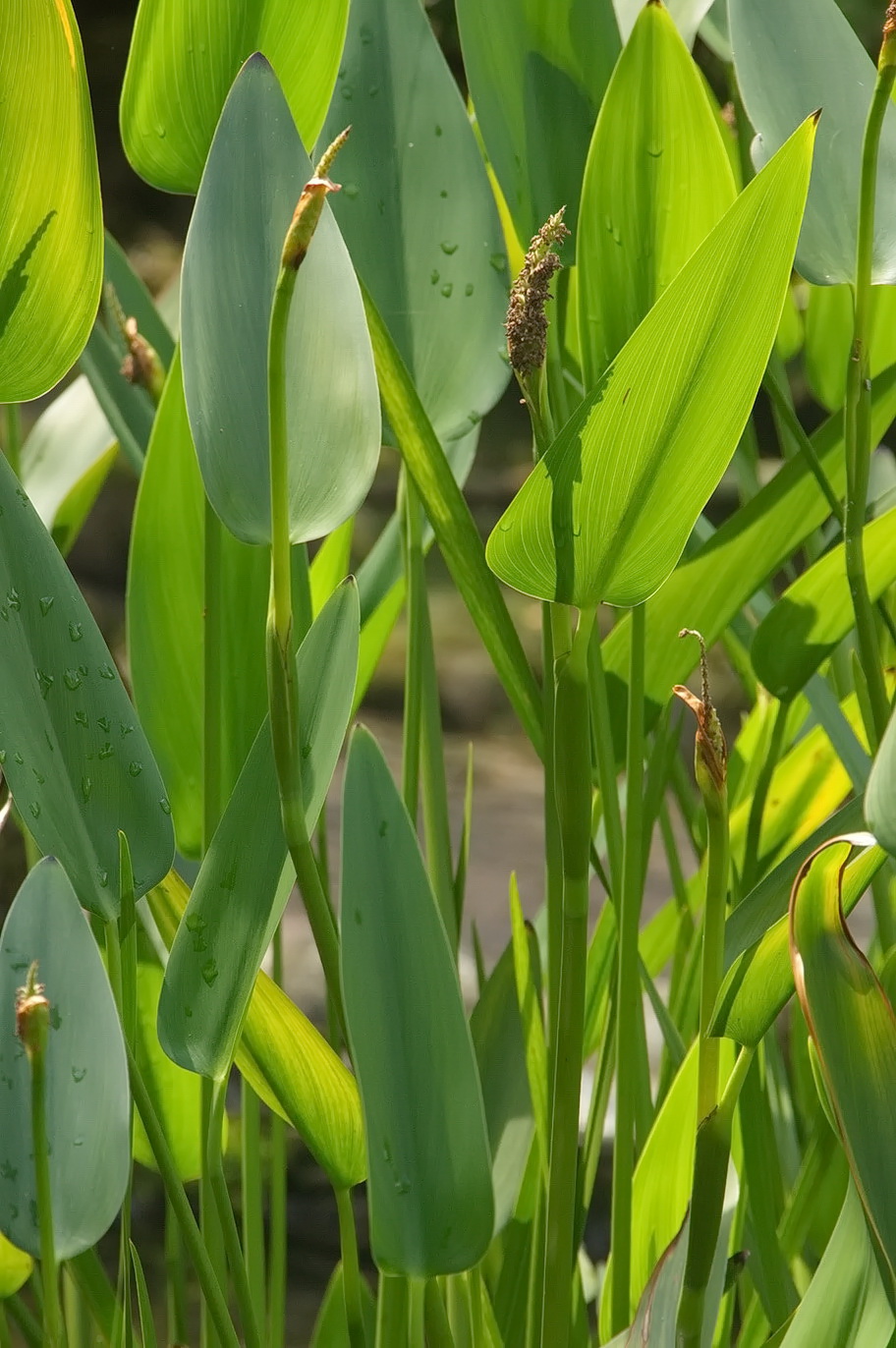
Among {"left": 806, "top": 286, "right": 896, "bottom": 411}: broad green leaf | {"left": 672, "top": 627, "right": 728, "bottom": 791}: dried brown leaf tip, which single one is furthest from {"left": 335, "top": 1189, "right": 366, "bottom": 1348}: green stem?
{"left": 806, "top": 286, "right": 896, "bottom": 411}: broad green leaf

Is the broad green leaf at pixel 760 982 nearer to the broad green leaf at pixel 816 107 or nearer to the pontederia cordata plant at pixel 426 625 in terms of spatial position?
the pontederia cordata plant at pixel 426 625

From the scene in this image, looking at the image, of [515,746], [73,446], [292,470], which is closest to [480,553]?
[292,470]

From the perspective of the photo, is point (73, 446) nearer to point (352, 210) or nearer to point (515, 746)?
point (352, 210)

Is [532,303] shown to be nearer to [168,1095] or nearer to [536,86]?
[536,86]

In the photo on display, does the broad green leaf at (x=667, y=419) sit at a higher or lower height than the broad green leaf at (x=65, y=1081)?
higher

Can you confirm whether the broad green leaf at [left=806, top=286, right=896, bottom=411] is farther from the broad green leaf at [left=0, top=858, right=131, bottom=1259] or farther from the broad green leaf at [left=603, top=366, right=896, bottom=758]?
the broad green leaf at [left=0, top=858, right=131, bottom=1259]

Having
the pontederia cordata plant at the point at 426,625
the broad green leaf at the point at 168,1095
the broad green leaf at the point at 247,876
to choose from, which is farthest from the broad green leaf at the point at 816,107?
the broad green leaf at the point at 168,1095
